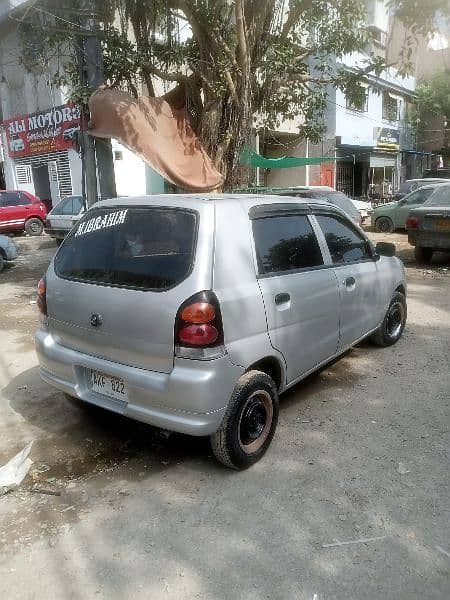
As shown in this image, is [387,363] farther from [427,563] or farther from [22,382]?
[22,382]

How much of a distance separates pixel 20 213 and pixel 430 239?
1230cm

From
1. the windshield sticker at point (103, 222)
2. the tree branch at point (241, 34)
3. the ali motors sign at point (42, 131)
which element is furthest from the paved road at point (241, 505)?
the ali motors sign at point (42, 131)

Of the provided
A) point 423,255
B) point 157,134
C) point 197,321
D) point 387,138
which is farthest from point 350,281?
point 387,138

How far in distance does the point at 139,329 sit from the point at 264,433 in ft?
3.73

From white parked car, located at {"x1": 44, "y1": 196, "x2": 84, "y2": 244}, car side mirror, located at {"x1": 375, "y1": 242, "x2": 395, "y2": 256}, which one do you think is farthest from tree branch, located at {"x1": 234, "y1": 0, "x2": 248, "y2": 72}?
white parked car, located at {"x1": 44, "y1": 196, "x2": 84, "y2": 244}

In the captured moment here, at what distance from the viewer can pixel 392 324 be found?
5340 mm

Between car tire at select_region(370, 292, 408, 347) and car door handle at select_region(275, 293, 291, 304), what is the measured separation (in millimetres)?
2111

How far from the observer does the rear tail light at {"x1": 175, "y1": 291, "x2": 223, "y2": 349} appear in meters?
2.67

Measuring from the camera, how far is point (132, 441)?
3.50m

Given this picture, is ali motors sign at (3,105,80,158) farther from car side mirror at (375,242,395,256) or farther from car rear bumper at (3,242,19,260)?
car side mirror at (375,242,395,256)

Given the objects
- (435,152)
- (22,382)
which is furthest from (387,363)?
(435,152)

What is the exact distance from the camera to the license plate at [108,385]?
295cm

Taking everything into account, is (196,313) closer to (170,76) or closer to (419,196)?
(170,76)

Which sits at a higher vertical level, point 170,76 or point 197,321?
point 170,76
